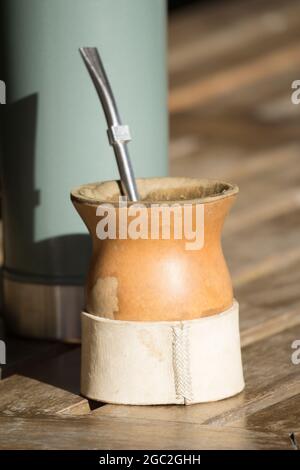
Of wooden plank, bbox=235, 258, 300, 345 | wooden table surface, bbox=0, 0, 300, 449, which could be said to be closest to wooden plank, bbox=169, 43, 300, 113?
wooden table surface, bbox=0, 0, 300, 449

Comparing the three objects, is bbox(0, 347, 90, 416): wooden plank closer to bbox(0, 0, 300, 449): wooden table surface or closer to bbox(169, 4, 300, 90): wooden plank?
bbox(0, 0, 300, 449): wooden table surface

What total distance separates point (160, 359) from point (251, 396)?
132 mm

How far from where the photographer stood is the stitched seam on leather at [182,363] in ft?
4.63

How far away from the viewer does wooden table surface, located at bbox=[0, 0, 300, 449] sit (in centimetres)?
137

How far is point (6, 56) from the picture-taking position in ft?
5.50

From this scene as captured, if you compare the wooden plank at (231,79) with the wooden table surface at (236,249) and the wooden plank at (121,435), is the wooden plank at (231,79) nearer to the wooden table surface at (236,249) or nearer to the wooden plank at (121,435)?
the wooden table surface at (236,249)

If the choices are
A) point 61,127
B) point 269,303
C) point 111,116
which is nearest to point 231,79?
point 269,303

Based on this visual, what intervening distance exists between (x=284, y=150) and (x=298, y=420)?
131 centimetres

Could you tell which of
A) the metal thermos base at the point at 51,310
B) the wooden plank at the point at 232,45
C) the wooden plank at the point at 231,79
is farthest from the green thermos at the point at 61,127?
Answer: the wooden plank at the point at 232,45

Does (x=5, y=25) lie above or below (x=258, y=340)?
above

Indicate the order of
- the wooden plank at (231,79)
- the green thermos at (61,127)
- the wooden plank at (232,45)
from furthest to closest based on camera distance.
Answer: the wooden plank at (232,45) → the wooden plank at (231,79) → the green thermos at (61,127)

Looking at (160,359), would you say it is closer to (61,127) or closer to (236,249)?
(61,127)
